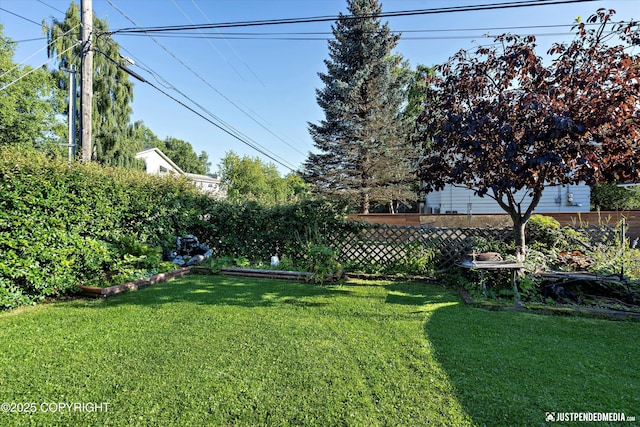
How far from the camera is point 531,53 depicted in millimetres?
4328

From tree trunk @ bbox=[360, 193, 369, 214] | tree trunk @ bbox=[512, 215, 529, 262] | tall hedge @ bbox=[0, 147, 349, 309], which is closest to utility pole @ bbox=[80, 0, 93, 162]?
tall hedge @ bbox=[0, 147, 349, 309]

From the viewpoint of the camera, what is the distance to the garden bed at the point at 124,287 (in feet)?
14.4

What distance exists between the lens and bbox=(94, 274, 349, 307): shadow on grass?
4215 millimetres

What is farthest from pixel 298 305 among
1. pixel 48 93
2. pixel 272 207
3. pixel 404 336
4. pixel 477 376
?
pixel 48 93

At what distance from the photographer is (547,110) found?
3.86 meters

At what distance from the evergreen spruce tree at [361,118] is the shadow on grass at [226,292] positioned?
9.88 m

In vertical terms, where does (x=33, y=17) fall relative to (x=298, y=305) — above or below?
above

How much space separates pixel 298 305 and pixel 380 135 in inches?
476

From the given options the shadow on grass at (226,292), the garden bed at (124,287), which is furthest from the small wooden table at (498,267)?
the garden bed at (124,287)

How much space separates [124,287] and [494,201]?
50.2 ft

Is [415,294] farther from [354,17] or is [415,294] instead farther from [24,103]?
[24,103]

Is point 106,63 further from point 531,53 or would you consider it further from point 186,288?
point 531,53

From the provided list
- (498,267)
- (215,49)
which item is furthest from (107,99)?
(498,267)

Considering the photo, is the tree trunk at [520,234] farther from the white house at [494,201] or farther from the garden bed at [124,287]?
the white house at [494,201]
